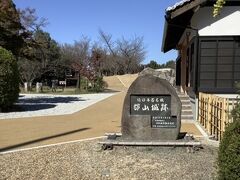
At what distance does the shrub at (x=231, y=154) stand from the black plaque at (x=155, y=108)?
14.6 feet

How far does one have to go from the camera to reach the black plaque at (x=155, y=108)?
931 cm

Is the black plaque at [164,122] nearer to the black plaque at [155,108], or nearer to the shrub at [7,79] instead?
the black plaque at [155,108]

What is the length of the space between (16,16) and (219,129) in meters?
13.9

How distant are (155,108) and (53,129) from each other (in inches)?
164

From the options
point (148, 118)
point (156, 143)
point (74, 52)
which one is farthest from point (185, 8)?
point (74, 52)

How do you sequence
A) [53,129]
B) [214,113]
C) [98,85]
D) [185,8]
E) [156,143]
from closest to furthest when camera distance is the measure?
[156,143] → [214,113] → [53,129] → [185,8] → [98,85]

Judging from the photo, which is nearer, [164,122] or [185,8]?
[164,122]

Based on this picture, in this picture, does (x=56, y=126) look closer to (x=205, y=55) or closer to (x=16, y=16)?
(x=205, y=55)

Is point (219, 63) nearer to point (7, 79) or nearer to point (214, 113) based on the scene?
point (214, 113)

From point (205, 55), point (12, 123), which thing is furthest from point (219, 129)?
point (12, 123)

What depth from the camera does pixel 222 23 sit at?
13.7 m

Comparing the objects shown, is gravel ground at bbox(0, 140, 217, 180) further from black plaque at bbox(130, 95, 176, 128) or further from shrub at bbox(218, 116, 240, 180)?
shrub at bbox(218, 116, 240, 180)

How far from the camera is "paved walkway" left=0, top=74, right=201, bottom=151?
407 inches

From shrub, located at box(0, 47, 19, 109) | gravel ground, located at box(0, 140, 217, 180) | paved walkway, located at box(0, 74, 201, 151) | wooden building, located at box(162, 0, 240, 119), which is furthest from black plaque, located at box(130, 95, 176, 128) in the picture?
shrub, located at box(0, 47, 19, 109)
